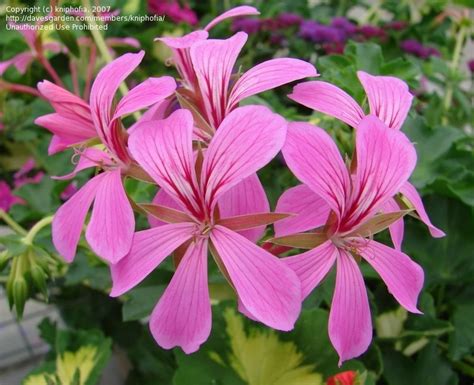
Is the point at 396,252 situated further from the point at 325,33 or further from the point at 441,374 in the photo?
the point at 325,33

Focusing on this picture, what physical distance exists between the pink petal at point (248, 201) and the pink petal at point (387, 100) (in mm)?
86

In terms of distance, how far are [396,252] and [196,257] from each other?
0.11m

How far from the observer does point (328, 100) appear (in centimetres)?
33

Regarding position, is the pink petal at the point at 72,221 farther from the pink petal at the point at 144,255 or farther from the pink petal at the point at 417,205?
the pink petal at the point at 417,205

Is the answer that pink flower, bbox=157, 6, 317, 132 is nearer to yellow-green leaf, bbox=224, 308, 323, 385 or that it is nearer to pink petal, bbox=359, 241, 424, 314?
pink petal, bbox=359, 241, 424, 314

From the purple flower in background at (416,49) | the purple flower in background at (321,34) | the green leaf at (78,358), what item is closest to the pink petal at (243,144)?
the green leaf at (78,358)

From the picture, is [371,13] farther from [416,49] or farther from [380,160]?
[380,160]

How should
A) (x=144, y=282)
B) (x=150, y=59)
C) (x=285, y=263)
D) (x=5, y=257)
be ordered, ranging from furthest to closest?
1. (x=150, y=59)
2. (x=144, y=282)
3. (x=5, y=257)
4. (x=285, y=263)

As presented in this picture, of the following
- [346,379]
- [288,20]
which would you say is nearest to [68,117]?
[346,379]

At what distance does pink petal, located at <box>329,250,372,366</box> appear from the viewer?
1.00ft

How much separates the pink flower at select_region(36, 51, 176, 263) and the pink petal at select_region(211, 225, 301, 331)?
0.06 m

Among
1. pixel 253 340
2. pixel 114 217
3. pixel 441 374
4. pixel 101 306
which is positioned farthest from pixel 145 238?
pixel 101 306

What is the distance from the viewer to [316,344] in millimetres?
497

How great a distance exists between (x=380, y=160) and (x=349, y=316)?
0.26 ft
